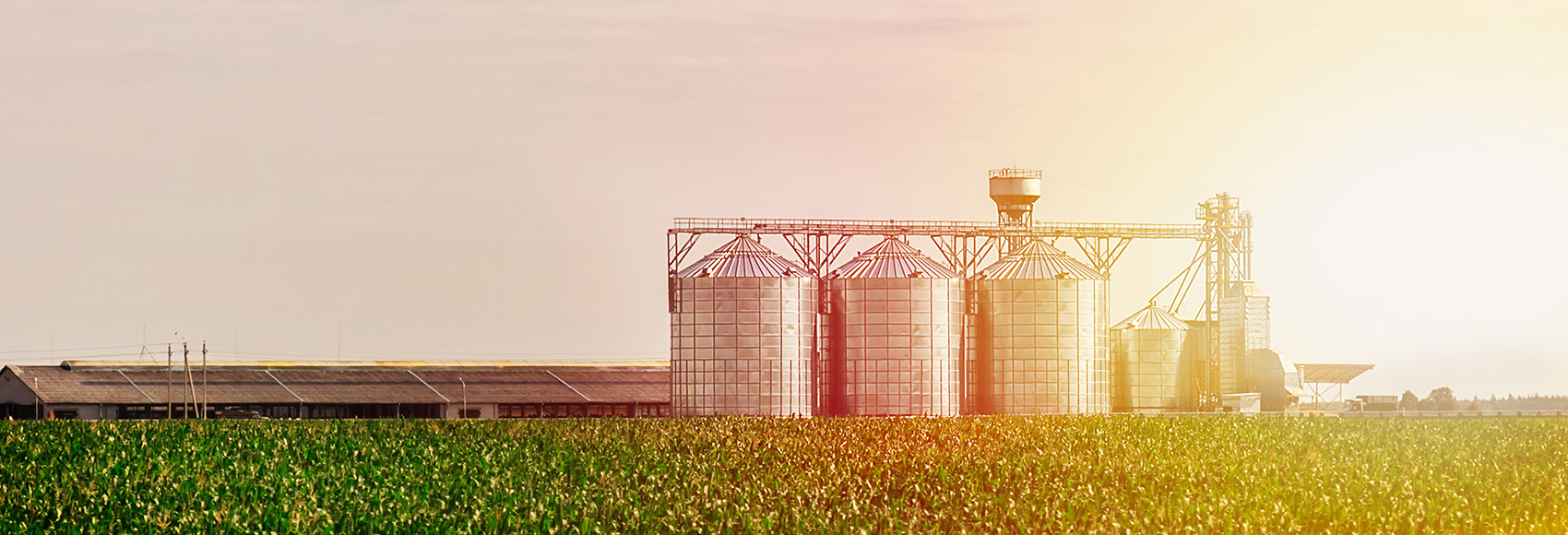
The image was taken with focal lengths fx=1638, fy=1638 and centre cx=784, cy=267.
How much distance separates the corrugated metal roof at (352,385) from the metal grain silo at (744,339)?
2136 centimetres

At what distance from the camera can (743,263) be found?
9106 centimetres

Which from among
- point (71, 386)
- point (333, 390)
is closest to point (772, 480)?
point (333, 390)

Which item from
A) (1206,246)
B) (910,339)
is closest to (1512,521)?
(910,339)

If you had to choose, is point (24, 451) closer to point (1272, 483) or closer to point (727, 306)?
point (1272, 483)

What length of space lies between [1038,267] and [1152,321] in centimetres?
1103

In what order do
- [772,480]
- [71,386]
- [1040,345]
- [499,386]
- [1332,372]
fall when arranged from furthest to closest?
1. [1332,372]
2. [499,386]
3. [71,386]
4. [1040,345]
5. [772,480]

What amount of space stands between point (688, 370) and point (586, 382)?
2498 cm

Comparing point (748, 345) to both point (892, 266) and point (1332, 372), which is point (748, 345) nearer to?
point (892, 266)

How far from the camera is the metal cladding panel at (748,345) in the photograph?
89562 millimetres

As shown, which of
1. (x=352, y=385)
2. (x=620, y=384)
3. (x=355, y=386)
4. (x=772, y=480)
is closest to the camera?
(x=772, y=480)

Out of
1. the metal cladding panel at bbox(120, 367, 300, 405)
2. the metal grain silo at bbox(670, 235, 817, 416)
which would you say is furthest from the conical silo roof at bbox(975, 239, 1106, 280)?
the metal cladding panel at bbox(120, 367, 300, 405)

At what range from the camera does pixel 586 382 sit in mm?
114438

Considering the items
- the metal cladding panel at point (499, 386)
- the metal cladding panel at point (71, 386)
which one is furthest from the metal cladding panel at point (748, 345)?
the metal cladding panel at point (71, 386)

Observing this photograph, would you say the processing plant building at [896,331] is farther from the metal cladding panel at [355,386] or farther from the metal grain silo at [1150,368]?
the metal cladding panel at [355,386]
